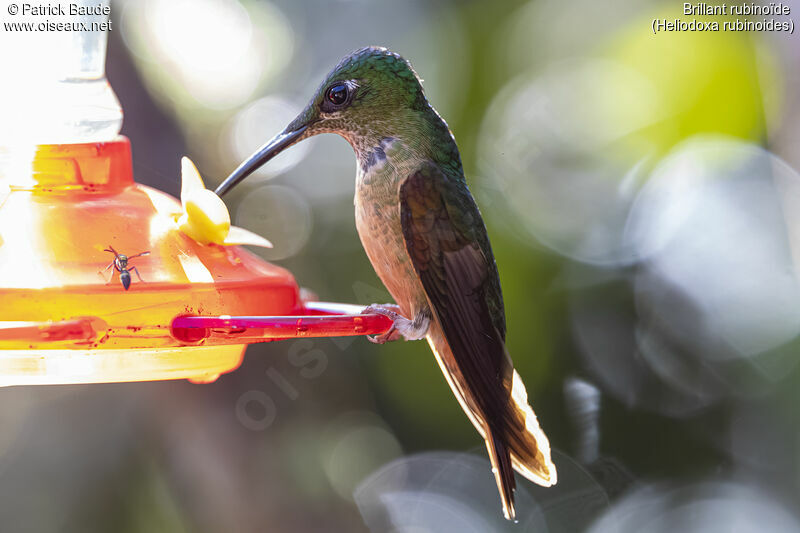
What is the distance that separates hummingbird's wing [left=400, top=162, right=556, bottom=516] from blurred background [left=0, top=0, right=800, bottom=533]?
5.48 feet

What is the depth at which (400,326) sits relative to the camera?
2.74m

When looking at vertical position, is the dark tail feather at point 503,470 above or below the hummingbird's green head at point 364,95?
below

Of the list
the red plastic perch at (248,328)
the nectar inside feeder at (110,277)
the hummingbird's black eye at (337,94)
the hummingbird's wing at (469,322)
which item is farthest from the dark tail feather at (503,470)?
the hummingbird's black eye at (337,94)

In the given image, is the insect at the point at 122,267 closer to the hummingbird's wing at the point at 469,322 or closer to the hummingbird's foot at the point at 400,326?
the hummingbird's foot at the point at 400,326

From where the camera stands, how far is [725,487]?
17.1 feet

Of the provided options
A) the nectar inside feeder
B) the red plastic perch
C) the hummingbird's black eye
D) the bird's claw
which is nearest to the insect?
the nectar inside feeder

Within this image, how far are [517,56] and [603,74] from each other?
1.89ft

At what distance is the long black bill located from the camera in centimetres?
264

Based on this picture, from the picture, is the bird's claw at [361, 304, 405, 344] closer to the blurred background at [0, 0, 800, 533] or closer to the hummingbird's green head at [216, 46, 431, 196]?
the hummingbird's green head at [216, 46, 431, 196]

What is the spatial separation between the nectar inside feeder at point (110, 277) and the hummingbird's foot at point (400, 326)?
13 cm

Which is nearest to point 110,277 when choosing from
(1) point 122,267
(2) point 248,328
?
(1) point 122,267

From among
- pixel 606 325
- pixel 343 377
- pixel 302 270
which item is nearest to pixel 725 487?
pixel 606 325

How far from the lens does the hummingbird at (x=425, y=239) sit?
8.93 ft

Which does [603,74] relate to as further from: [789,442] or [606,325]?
[789,442]
